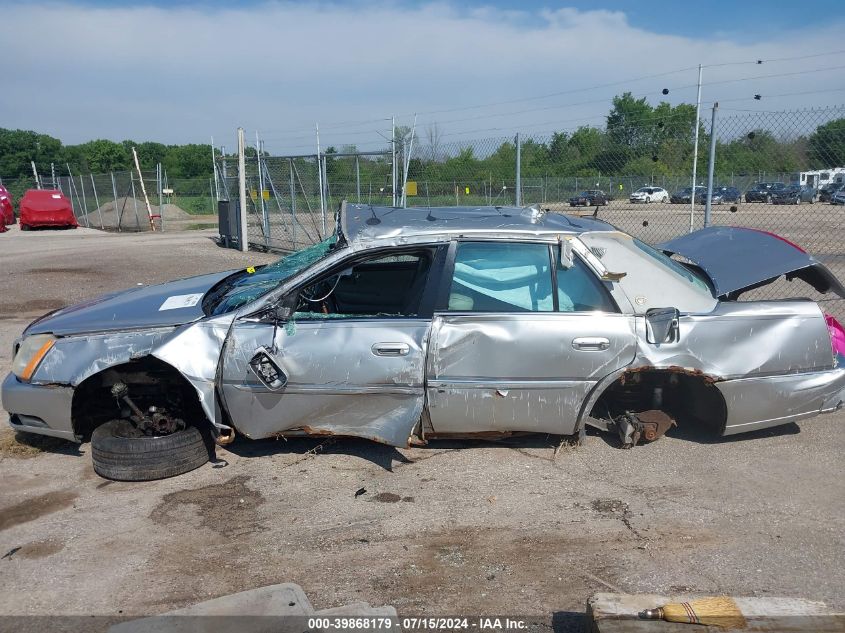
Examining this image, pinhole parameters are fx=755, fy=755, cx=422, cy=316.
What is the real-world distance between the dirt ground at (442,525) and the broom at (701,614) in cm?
39

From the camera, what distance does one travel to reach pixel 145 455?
15.4 feet

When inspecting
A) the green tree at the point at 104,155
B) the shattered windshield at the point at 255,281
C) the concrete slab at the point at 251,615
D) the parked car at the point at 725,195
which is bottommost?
the concrete slab at the point at 251,615

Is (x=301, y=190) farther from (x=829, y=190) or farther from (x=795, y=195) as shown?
(x=829, y=190)

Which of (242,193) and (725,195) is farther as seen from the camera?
(242,193)

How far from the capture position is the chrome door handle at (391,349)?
4.59 metres

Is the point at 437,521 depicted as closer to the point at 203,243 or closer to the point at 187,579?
the point at 187,579

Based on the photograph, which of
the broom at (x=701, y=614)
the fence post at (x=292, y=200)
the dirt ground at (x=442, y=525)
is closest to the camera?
the broom at (x=701, y=614)

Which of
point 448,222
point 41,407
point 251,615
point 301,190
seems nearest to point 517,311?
point 448,222

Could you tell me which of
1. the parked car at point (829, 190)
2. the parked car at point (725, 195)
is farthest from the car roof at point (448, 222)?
the parked car at point (725, 195)

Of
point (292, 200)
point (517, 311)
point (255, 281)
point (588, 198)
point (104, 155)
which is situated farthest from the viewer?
point (104, 155)

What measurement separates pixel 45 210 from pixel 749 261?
2766 centimetres

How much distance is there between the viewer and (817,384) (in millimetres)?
4832

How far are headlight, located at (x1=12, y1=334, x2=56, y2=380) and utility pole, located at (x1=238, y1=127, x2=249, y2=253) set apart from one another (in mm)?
13271

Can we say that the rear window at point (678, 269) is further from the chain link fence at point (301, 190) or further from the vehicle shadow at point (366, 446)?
the chain link fence at point (301, 190)
